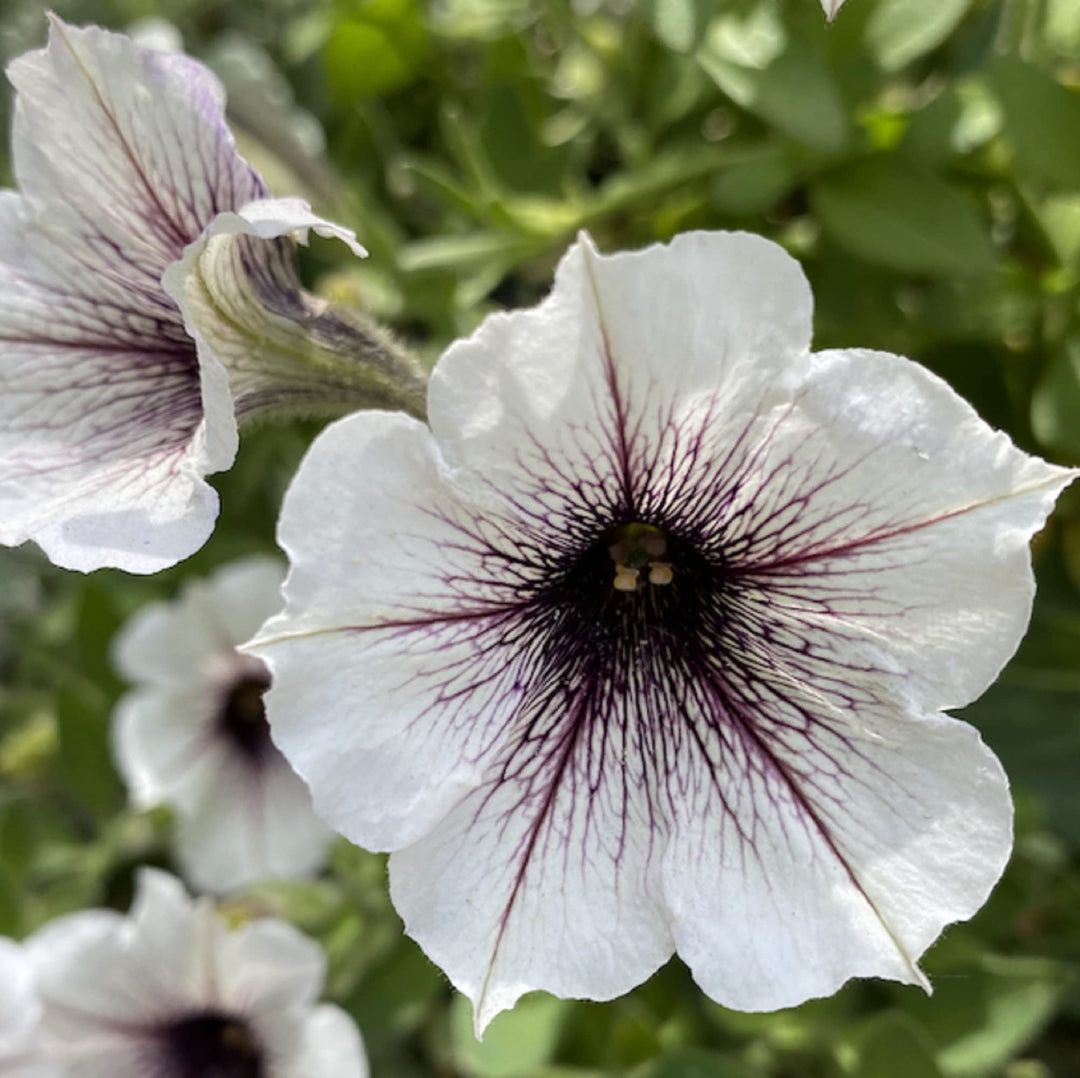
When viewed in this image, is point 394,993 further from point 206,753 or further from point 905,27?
point 905,27

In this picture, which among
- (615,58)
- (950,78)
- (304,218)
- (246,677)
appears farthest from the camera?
(246,677)

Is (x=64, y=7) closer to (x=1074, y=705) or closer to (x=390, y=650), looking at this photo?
(x=390, y=650)

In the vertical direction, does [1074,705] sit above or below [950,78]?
below

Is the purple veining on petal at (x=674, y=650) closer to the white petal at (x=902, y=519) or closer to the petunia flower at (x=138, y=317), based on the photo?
the white petal at (x=902, y=519)

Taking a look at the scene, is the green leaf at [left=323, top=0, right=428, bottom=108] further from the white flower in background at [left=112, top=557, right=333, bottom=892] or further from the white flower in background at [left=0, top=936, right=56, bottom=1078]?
the white flower in background at [left=0, top=936, right=56, bottom=1078]

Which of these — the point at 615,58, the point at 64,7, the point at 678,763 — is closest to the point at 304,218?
the point at 678,763

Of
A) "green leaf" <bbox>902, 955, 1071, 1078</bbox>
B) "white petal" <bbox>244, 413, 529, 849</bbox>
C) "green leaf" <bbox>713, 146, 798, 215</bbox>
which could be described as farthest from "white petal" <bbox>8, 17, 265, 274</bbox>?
"green leaf" <bbox>902, 955, 1071, 1078</bbox>
